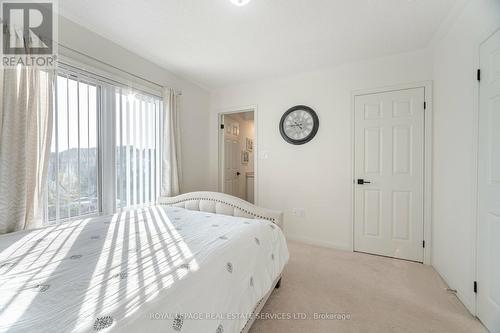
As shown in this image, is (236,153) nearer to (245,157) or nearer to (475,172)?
(245,157)

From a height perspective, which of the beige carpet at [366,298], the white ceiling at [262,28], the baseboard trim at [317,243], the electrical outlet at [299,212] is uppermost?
the white ceiling at [262,28]

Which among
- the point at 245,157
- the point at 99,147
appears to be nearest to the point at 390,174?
the point at 245,157

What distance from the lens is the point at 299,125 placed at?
10.2 feet

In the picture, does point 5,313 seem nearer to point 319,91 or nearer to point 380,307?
point 380,307

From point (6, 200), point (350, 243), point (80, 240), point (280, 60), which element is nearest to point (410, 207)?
point (350, 243)

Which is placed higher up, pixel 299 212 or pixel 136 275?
pixel 136 275

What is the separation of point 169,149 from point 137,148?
1.33 ft

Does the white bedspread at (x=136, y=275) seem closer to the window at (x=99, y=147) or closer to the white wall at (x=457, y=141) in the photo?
the window at (x=99, y=147)

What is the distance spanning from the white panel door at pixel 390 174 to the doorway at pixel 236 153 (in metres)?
1.66

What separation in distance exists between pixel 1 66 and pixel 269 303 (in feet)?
9.14

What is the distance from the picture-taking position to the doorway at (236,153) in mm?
3879

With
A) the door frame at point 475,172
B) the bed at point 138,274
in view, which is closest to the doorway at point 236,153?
the bed at point 138,274

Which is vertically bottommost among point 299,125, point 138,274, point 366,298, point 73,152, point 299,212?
point 366,298

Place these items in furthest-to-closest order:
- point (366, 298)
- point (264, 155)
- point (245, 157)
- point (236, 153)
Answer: point (245, 157) < point (236, 153) < point (264, 155) < point (366, 298)
